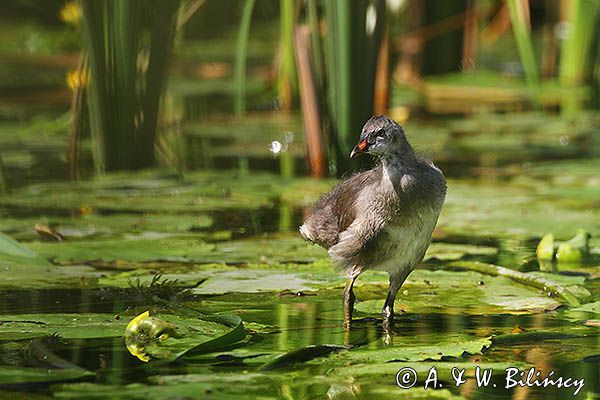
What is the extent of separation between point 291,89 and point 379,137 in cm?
591

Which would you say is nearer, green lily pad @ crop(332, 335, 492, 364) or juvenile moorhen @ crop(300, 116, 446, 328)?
green lily pad @ crop(332, 335, 492, 364)

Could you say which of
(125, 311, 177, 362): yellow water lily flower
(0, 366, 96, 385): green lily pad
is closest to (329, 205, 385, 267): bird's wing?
(125, 311, 177, 362): yellow water lily flower

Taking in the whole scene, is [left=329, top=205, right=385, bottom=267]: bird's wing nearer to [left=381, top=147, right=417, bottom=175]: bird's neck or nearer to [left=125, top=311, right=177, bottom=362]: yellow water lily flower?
[left=381, top=147, right=417, bottom=175]: bird's neck

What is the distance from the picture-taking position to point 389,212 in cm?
448

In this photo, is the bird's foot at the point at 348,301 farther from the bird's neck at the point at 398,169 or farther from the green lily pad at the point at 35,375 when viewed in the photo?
the green lily pad at the point at 35,375

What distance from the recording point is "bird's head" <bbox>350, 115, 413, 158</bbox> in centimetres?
439

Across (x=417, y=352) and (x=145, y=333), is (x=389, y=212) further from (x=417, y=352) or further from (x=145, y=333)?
(x=145, y=333)

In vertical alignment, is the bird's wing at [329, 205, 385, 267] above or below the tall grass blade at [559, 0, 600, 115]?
below

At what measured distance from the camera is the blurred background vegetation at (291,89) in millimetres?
7164

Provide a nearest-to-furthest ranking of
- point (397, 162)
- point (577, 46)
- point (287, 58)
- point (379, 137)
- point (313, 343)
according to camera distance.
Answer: point (313, 343) < point (379, 137) < point (397, 162) < point (287, 58) < point (577, 46)

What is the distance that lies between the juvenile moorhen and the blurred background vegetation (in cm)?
159

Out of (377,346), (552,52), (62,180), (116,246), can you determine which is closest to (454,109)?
(552,52)

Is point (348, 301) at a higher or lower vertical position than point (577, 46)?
lower

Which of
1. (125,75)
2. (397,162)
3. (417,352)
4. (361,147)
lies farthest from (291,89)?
(417,352)
